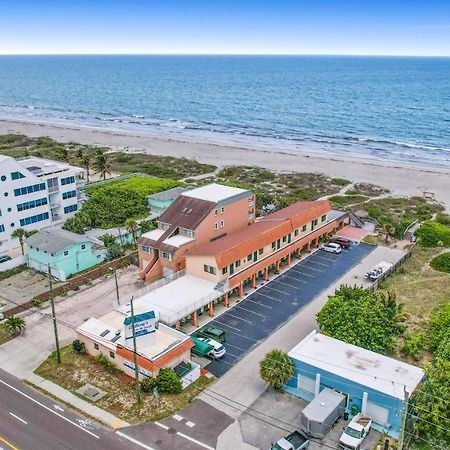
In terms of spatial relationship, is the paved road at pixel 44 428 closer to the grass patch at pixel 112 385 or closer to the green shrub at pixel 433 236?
the grass patch at pixel 112 385

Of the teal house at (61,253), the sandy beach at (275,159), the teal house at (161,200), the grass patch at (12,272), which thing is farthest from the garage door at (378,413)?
the sandy beach at (275,159)

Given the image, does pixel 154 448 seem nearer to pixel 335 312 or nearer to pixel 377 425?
pixel 377 425

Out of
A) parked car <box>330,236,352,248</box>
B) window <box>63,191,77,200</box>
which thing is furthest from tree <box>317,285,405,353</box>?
window <box>63,191,77,200</box>

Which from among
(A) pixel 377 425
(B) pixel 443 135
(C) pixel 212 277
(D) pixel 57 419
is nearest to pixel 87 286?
(C) pixel 212 277

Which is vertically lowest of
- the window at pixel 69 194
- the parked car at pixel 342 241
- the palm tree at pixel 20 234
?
the parked car at pixel 342 241

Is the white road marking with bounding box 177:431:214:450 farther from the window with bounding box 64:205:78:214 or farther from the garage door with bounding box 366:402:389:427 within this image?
the window with bounding box 64:205:78:214

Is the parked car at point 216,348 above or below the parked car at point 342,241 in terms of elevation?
below

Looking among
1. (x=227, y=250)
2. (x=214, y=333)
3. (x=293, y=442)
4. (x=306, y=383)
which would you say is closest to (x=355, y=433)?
(x=293, y=442)
